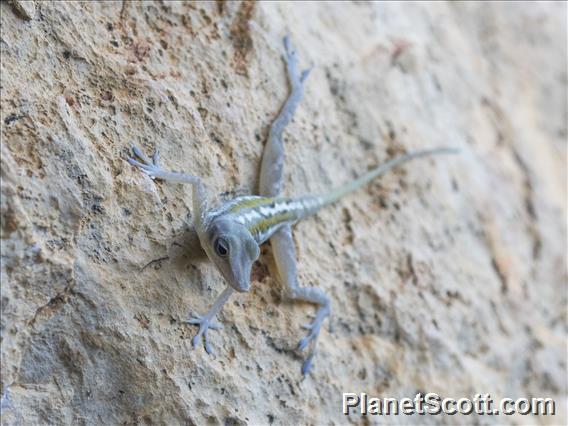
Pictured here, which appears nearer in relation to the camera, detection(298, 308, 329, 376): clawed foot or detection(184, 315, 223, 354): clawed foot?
detection(184, 315, 223, 354): clawed foot

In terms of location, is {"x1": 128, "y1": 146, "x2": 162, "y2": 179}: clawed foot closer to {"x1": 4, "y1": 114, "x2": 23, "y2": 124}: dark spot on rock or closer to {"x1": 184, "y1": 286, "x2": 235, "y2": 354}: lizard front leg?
{"x1": 4, "y1": 114, "x2": 23, "y2": 124}: dark spot on rock

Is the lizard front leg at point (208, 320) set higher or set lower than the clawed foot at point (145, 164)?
lower

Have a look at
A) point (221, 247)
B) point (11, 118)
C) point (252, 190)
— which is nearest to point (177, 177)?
point (221, 247)

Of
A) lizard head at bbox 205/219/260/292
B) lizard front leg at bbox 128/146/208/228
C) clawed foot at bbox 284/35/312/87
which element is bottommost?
lizard head at bbox 205/219/260/292

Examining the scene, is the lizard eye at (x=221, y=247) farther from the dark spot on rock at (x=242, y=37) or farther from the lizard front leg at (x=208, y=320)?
the dark spot on rock at (x=242, y=37)

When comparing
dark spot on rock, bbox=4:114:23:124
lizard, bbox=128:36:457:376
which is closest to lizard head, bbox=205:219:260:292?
lizard, bbox=128:36:457:376

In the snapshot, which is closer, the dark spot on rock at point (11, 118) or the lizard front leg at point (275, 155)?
the dark spot on rock at point (11, 118)

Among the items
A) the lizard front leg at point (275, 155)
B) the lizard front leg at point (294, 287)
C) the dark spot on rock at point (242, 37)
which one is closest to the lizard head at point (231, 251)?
the lizard front leg at point (294, 287)
